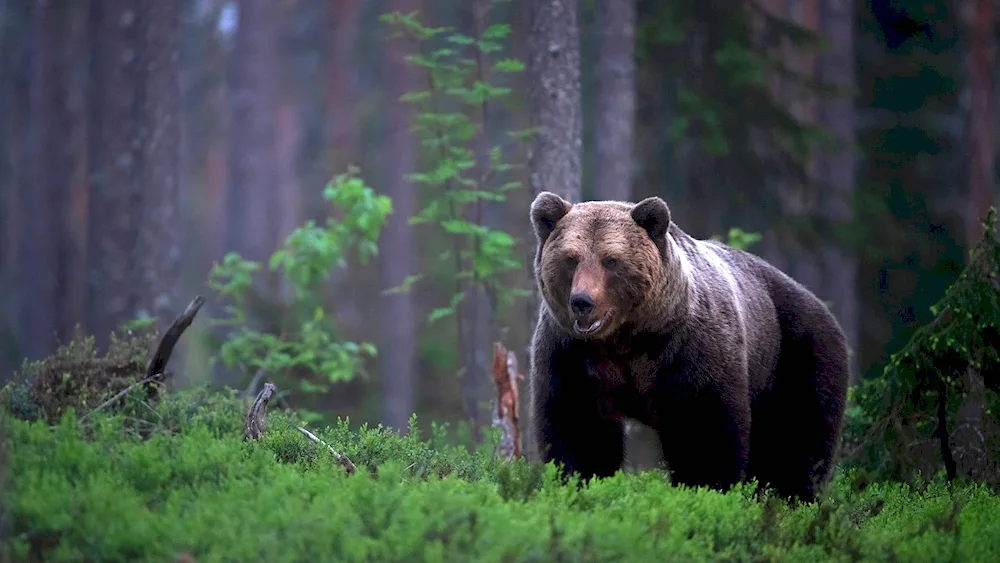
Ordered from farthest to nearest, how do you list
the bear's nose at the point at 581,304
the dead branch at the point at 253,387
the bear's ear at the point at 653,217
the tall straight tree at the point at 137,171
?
the tall straight tree at the point at 137,171 → the dead branch at the point at 253,387 → the bear's ear at the point at 653,217 → the bear's nose at the point at 581,304

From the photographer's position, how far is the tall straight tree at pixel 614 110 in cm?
1323

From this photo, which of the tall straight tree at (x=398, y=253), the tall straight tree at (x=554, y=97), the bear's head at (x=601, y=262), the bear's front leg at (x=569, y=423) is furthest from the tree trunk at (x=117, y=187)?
the bear's head at (x=601, y=262)

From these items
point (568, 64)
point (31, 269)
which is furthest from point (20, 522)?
point (31, 269)

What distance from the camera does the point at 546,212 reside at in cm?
662

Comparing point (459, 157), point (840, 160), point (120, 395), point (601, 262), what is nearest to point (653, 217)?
point (601, 262)

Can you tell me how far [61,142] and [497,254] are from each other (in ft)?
51.0

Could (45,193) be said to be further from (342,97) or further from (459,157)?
(459,157)

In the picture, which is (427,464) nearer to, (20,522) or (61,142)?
(20,522)

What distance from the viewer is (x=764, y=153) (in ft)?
54.4

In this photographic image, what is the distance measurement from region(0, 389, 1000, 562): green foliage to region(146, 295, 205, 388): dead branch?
2.06ft

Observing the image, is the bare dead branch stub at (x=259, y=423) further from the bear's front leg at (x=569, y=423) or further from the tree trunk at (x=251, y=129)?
the tree trunk at (x=251, y=129)

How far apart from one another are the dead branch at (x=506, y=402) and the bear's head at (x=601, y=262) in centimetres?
278

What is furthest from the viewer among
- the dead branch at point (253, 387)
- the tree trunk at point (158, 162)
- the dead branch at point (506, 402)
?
the tree trunk at point (158, 162)

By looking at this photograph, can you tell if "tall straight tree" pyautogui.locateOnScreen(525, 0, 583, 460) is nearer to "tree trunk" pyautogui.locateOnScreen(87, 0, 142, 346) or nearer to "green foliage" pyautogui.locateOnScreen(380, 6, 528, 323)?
"green foliage" pyautogui.locateOnScreen(380, 6, 528, 323)
